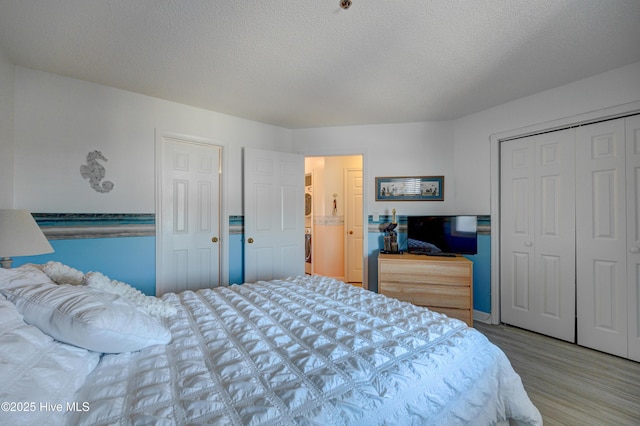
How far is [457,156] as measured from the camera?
338 centimetres

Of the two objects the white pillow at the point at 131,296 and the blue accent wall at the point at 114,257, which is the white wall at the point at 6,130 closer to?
the blue accent wall at the point at 114,257

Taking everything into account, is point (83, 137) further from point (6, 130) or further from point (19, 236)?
point (19, 236)

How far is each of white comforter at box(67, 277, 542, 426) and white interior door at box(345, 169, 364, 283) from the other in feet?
10.6

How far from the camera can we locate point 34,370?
0.68 meters

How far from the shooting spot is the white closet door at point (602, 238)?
7.35ft

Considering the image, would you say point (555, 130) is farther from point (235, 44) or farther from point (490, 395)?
point (235, 44)

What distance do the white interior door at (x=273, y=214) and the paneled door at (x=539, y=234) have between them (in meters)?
2.44

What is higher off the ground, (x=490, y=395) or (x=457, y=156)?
(x=457, y=156)

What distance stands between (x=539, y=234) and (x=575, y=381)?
1338mm

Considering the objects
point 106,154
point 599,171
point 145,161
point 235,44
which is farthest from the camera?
point 145,161

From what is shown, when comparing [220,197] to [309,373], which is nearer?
[309,373]

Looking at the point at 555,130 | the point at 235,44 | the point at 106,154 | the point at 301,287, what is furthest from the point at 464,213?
the point at 106,154

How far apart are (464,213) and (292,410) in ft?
10.5

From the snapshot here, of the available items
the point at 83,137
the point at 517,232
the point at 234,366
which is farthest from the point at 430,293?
the point at 83,137
